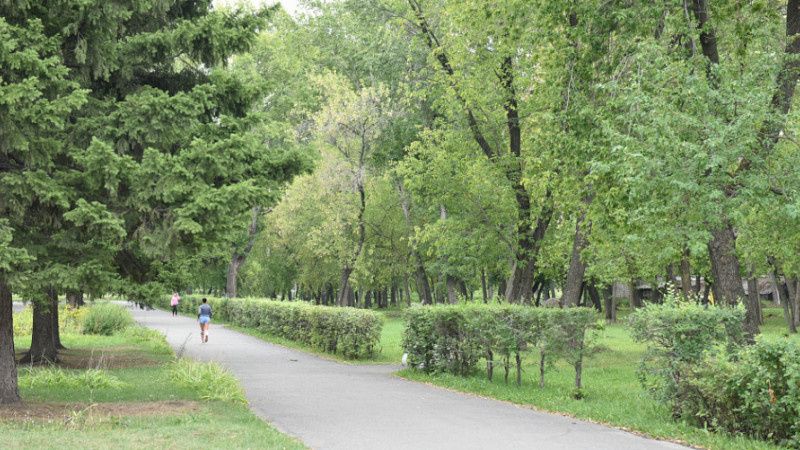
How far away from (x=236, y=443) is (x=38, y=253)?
14.3 ft

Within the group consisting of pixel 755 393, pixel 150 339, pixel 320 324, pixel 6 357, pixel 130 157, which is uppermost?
pixel 130 157

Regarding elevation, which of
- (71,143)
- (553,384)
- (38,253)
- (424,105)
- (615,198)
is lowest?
(553,384)

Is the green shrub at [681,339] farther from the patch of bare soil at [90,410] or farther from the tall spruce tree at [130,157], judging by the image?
the patch of bare soil at [90,410]

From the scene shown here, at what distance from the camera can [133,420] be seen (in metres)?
7.92

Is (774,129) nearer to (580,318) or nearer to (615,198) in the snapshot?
(615,198)

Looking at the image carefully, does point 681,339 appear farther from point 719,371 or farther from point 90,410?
point 90,410

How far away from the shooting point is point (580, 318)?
34.4 ft

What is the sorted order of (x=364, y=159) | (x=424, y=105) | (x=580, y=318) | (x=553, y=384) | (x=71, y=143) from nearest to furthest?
(x=71, y=143), (x=580, y=318), (x=553, y=384), (x=424, y=105), (x=364, y=159)

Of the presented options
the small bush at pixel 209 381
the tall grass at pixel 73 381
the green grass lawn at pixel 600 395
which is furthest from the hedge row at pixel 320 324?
the tall grass at pixel 73 381

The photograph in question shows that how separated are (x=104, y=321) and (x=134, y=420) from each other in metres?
18.1

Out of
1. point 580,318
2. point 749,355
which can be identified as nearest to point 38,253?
point 580,318

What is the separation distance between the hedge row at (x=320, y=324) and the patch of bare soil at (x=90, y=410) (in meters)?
8.28

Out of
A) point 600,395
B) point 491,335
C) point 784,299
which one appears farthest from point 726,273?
point 784,299

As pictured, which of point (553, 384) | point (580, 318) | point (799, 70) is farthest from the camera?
point (553, 384)
